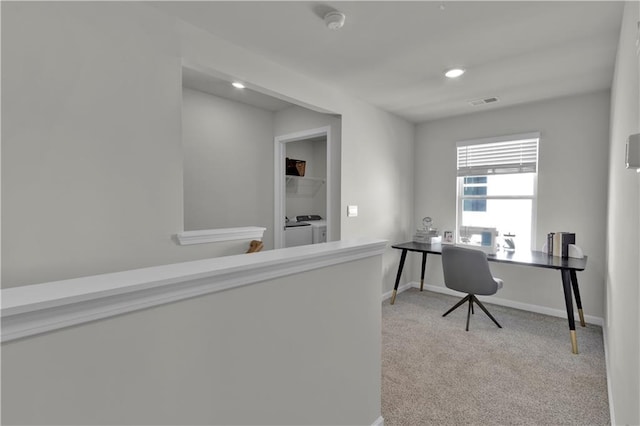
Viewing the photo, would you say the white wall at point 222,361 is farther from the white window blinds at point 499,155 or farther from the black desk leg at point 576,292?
the white window blinds at point 499,155

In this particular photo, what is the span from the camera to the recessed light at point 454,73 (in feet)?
8.81

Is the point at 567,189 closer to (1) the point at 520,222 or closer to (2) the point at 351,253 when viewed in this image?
(1) the point at 520,222

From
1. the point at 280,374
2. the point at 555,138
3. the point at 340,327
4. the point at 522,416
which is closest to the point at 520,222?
the point at 555,138

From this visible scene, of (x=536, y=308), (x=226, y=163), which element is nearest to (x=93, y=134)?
(x=226, y=163)

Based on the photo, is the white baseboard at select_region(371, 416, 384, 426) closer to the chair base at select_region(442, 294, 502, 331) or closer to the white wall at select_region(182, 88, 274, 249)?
the chair base at select_region(442, 294, 502, 331)

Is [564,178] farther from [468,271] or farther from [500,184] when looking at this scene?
[468,271]

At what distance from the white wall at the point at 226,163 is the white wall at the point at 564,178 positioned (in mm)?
2660

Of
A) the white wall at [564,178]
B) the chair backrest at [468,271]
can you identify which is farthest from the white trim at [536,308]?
the chair backrest at [468,271]

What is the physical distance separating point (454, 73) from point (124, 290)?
2.95m

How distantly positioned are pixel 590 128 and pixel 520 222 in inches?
46.4

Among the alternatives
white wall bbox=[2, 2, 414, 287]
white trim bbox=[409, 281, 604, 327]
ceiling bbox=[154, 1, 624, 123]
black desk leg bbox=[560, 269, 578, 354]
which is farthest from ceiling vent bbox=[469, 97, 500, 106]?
white wall bbox=[2, 2, 414, 287]

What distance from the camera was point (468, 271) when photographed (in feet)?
10.1

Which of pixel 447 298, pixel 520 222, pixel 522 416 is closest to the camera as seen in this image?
pixel 522 416

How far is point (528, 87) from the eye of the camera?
3.08 metres
